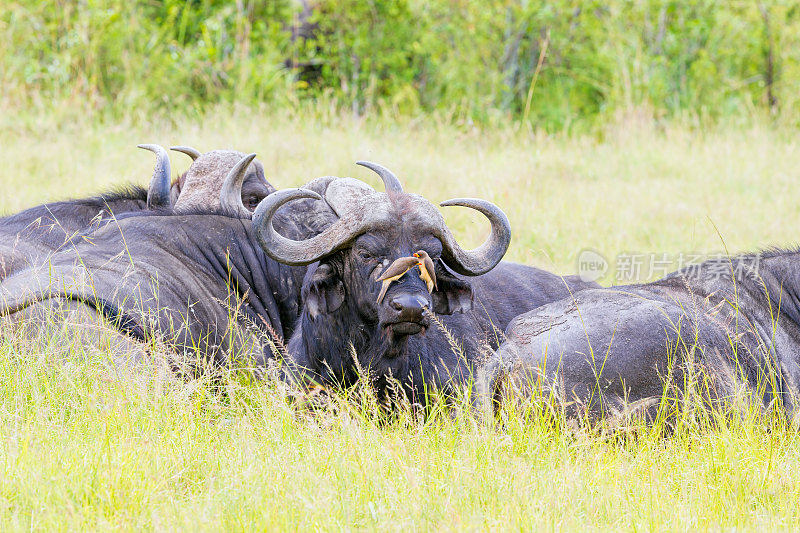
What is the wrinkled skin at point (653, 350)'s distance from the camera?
15.4 feet

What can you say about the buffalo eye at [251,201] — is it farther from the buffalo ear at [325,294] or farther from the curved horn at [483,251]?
the curved horn at [483,251]

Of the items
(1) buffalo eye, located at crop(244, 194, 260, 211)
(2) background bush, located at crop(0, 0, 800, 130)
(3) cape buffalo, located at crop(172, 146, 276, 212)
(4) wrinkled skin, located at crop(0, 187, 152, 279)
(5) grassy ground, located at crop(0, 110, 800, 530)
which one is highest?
(2) background bush, located at crop(0, 0, 800, 130)

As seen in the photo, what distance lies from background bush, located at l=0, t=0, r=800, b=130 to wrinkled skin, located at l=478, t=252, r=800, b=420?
8.47 meters

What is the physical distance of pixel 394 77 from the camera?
16.3 metres

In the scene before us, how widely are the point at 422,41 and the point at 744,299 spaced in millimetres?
11340

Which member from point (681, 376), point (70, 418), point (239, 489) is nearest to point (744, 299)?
point (681, 376)

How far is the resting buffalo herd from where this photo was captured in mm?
4762

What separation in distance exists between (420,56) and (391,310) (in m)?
12.6

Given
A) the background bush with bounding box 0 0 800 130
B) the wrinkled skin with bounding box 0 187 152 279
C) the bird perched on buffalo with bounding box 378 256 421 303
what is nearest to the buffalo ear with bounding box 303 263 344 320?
the bird perched on buffalo with bounding box 378 256 421 303

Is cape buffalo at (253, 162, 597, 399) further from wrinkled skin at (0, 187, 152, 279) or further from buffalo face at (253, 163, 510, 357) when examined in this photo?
wrinkled skin at (0, 187, 152, 279)

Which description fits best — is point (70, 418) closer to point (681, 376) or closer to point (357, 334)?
point (357, 334)

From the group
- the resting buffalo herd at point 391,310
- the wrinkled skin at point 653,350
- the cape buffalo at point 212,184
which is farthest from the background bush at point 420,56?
the wrinkled skin at point 653,350

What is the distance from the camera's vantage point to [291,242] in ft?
17.2

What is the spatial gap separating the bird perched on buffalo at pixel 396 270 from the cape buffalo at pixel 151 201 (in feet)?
6.78
